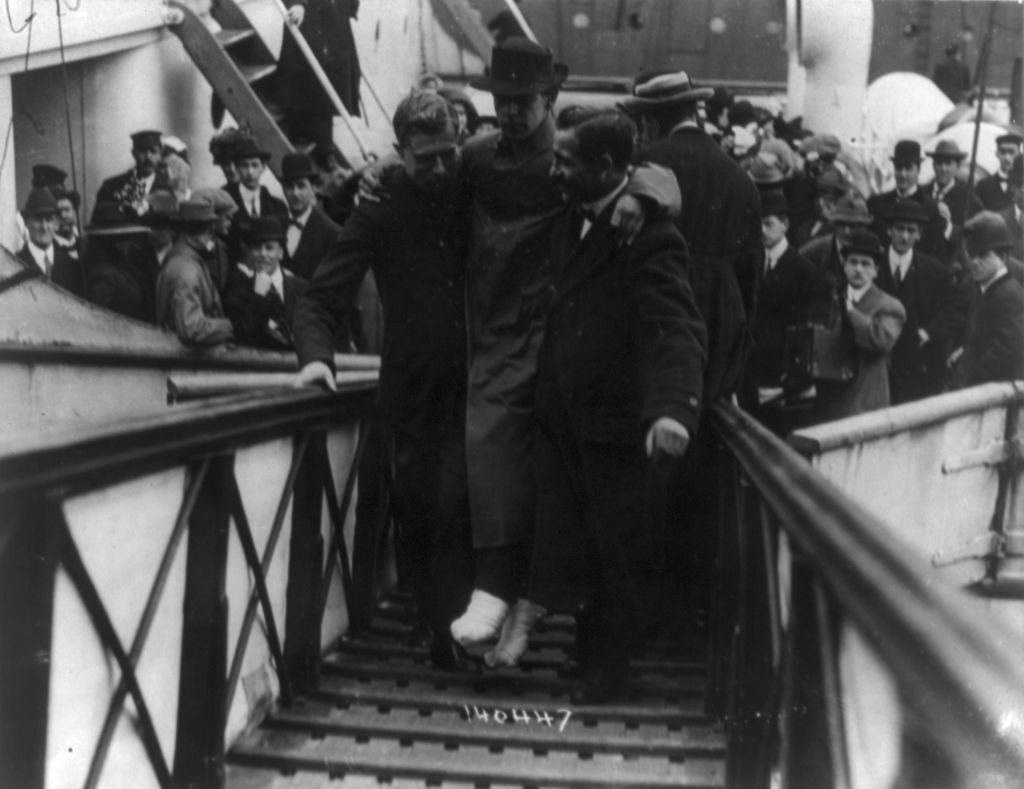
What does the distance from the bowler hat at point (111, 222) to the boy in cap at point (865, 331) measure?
394 centimetres

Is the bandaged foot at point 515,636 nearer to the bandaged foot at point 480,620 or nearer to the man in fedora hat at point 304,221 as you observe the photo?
the bandaged foot at point 480,620

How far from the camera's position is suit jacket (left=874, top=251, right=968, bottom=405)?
807 centimetres

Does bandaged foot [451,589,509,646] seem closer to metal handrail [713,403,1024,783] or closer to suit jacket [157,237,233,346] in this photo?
metal handrail [713,403,1024,783]

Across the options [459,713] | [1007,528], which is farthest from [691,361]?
[1007,528]

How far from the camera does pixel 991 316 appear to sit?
7770 millimetres

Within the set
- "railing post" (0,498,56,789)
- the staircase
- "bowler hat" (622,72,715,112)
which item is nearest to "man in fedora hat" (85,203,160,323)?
the staircase

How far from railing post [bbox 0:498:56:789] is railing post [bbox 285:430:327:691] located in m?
1.76

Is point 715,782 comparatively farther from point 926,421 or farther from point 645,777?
point 926,421

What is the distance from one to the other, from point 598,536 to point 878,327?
A: 3233 mm

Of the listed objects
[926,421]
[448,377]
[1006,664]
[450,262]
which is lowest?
[926,421]

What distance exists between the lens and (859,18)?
1209 cm

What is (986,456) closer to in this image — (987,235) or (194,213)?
(987,235)

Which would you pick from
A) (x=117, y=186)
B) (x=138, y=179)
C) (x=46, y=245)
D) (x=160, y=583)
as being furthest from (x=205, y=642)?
(x=138, y=179)

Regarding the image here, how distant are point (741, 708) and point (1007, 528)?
17.5 ft
